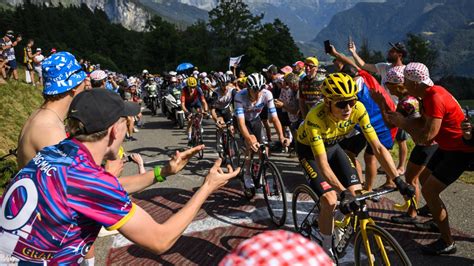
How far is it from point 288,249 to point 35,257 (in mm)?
1388

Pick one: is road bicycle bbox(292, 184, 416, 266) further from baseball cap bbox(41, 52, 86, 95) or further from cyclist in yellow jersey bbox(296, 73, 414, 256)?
baseball cap bbox(41, 52, 86, 95)

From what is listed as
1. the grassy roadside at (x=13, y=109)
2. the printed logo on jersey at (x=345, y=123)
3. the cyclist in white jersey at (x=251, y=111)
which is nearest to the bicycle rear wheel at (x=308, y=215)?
the printed logo on jersey at (x=345, y=123)

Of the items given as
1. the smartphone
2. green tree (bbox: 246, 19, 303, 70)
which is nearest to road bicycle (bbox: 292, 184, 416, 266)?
the smartphone

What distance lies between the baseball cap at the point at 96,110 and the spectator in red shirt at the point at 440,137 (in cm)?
343

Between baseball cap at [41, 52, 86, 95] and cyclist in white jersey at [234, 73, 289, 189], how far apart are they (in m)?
3.02

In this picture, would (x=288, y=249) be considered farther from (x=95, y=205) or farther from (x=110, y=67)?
(x=110, y=67)

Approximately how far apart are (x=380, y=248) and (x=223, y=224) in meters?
2.78

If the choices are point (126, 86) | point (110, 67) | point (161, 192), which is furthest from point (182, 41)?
point (161, 192)

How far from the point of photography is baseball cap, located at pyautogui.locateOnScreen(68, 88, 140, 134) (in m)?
1.99

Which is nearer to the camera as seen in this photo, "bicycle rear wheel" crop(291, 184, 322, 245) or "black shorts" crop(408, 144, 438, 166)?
"bicycle rear wheel" crop(291, 184, 322, 245)

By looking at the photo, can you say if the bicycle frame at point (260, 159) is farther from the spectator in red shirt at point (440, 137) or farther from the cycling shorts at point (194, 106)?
the cycling shorts at point (194, 106)

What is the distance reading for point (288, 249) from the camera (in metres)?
1.19

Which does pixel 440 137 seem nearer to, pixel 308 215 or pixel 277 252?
pixel 308 215

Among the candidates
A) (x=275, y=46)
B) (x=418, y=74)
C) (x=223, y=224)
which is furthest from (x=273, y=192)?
(x=275, y=46)
